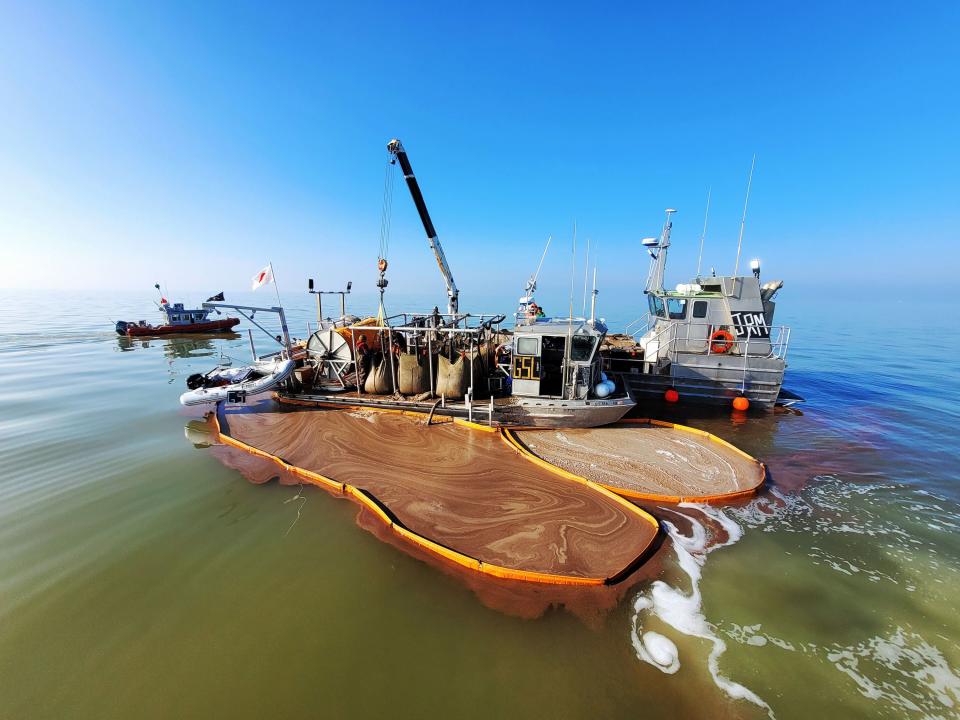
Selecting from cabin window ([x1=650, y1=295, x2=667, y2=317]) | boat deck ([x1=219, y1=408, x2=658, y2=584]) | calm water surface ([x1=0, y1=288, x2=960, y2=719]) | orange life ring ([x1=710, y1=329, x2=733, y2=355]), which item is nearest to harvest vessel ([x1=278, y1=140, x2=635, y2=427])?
boat deck ([x1=219, y1=408, x2=658, y2=584])

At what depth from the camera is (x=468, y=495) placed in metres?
7.99

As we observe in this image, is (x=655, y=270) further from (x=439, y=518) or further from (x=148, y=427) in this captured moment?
(x=148, y=427)

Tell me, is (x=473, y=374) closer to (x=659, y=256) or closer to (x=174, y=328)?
(x=659, y=256)

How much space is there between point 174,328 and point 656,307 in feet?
160

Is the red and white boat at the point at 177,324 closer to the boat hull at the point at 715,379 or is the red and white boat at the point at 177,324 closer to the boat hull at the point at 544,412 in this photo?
the boat hull at the point at 544,412

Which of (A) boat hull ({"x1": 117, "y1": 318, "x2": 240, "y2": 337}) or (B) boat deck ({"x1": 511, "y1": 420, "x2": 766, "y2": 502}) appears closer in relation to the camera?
(B) boat deck ({"x1": 511, "y1": 420, "x2": 766, "y2": 502})

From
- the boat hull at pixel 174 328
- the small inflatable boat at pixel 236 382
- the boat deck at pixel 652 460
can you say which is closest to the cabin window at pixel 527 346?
the boat deck at pixel 652 460

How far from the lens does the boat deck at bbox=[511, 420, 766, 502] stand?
8.23m

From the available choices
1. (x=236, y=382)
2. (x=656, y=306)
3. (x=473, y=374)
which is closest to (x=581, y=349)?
(x=473, y=374)

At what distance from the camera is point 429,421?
11.7 metres

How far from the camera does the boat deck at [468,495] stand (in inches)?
241

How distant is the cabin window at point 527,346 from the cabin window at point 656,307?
8856 mm

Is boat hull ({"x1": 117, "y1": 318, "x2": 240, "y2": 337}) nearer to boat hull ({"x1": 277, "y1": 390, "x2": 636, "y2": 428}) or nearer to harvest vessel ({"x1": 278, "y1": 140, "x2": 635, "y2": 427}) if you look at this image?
harvest vessel ({"x1": 278, "y1": 140, "x2": 635, "y2": 427})

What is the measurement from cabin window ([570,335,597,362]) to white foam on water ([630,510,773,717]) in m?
5.88
